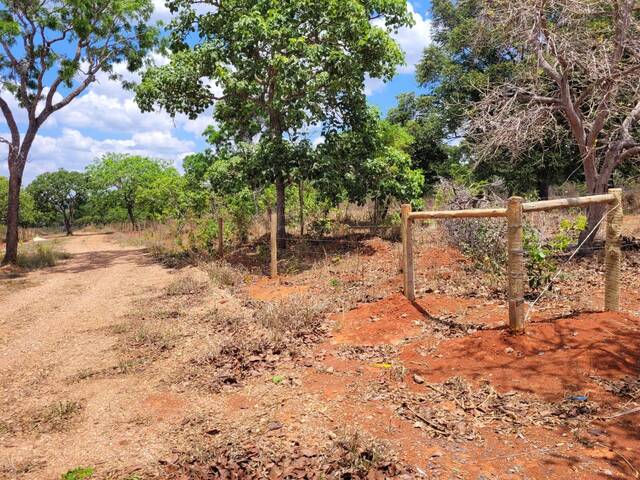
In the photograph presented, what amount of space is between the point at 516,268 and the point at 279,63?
25.9 ft

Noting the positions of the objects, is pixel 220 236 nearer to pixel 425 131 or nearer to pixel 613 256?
pixel 613 256

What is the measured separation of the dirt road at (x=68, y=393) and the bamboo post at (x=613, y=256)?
4884 mm

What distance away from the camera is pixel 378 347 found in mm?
5723

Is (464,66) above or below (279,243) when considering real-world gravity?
above

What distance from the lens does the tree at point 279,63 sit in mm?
11227

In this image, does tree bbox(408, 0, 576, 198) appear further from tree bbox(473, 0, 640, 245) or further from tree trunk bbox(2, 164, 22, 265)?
tree trunk bbox(2, 164, 22, 265)

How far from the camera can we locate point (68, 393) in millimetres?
5105

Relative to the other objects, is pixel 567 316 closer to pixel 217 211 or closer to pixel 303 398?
pixel 303 398

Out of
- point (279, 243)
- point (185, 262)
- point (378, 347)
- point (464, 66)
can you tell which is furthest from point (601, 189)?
point (464, 66)

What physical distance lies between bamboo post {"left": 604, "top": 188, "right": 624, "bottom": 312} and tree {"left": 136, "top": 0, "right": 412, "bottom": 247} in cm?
746

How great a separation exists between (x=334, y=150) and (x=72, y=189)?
172ft

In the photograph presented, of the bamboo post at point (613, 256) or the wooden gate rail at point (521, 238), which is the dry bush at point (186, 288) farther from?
the bamboo post at point (613, 256)

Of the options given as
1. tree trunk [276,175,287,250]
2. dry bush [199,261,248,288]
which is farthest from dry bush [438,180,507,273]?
dry bush [199,261,248,288]

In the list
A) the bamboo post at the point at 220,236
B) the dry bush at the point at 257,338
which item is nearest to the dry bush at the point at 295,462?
the dry bush at the point at 257,338
